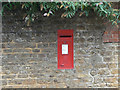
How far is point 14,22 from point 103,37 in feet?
7.82

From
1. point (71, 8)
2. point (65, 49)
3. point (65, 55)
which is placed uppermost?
→ point (71, 8)

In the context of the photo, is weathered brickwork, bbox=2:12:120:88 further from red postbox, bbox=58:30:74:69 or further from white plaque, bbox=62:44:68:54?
white plaque, bbox=62:44:68:54

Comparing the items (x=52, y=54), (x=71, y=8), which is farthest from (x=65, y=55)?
(x=71, y=8)

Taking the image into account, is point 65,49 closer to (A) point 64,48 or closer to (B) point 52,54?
(A) point 64,48

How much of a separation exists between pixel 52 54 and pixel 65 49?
37cm

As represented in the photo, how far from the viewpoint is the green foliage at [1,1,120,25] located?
10.1ft

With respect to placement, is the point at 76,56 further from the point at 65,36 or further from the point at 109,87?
the point at 109,87

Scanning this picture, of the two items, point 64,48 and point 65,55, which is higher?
point 64,48

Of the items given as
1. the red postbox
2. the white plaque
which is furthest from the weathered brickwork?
the white plaque

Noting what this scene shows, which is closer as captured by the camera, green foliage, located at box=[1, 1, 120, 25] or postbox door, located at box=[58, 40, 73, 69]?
green foliage, located at box=[1, 1, 120, 25]

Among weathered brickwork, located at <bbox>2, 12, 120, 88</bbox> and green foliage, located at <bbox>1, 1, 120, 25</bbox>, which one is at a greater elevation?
green foliage, located at <bbox>1, 1, 120, 25</bbox>

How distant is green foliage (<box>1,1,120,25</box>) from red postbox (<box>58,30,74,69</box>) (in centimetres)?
48

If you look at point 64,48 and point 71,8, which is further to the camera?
point 64,48

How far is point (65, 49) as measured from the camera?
11.5ft
